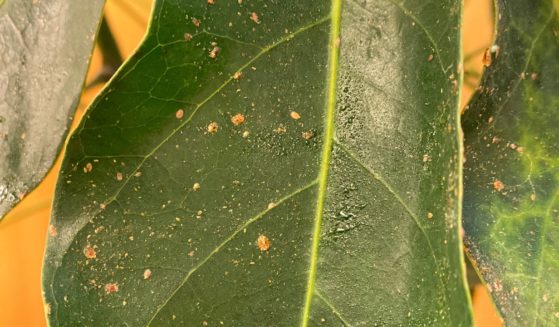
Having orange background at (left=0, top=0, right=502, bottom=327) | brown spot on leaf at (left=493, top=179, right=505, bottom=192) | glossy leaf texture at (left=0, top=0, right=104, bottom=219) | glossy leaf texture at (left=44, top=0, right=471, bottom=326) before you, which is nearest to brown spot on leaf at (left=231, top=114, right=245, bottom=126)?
glossy leaf texture at (left=44, top=0, right=471, bottom=326)

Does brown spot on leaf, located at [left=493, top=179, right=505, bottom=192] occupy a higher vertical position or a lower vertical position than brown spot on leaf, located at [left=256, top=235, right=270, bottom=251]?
higher

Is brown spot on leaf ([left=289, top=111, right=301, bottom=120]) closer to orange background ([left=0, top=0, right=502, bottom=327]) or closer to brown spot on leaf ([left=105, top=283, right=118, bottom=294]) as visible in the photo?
brown spot on leaf ([left=105, top=283, right=118, bottom=294])

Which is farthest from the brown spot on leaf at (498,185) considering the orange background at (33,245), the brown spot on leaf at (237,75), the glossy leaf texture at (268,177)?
the orange background at (33,245)

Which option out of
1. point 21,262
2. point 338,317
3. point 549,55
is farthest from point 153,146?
point 21,262

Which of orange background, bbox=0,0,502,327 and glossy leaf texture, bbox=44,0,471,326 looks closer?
glossy leaf texture, bbox=44,0,471,326

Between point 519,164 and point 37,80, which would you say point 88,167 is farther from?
point 519,164

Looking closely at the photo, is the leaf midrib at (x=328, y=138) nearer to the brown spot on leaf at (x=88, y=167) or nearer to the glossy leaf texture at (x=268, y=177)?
the glossy leaf texture at (x=268, y=177)

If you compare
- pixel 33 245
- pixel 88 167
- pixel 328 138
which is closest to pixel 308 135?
pixel 328 138

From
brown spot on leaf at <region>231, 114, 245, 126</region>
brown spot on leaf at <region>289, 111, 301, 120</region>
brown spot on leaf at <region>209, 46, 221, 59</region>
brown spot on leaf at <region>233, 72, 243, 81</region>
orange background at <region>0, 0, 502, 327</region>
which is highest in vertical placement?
brown spot on leaf at <region>209, 46, 221, 59</region>
